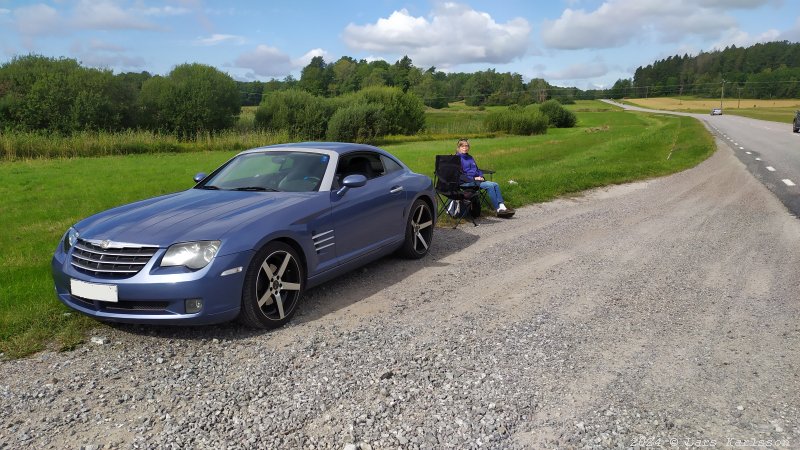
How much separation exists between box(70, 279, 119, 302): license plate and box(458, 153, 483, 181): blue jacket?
272 inches

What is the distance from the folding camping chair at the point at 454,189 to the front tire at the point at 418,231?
7.92 feet

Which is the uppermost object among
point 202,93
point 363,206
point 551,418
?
point 202,93

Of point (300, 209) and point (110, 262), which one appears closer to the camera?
point (110, 262)

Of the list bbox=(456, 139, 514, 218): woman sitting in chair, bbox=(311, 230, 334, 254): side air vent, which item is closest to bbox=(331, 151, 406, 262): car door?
bbox=(311, 230, 334, 254): side air vent

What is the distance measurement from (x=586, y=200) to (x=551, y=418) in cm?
993

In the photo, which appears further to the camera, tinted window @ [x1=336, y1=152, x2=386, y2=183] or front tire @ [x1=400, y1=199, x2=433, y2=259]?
front tire @ [x1=400, y1=199, x2=433, y2=259]

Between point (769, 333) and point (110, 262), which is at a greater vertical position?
point (110, 262)

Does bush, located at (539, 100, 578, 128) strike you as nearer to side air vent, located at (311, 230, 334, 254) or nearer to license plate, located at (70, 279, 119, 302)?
side air vent, located at (311, 230, 334, 254)

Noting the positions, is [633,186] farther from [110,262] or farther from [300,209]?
[110,262]

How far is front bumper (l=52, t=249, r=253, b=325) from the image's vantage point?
175 inches

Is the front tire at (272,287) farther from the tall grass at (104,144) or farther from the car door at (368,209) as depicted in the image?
the tall grass at (104,144)

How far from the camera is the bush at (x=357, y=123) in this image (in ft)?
154

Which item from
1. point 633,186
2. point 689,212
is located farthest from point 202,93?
point 689,212

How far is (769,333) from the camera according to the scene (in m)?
4.82
